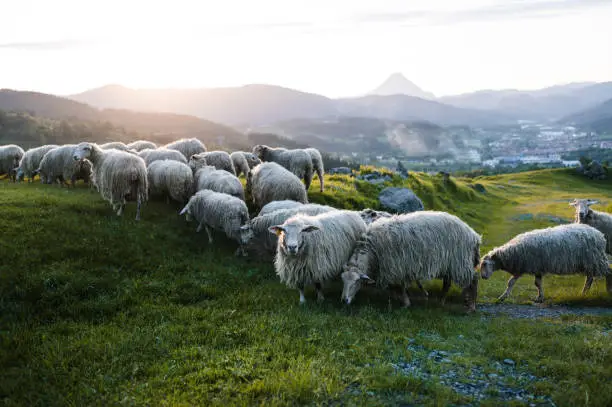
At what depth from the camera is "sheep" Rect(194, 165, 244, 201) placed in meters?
16.0

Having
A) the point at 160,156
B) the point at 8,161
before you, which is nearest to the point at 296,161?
the point at 160,156

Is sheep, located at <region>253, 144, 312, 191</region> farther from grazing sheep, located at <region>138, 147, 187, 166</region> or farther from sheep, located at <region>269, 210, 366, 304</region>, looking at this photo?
sheep, located at <region>269, 210, 366, 304</region>

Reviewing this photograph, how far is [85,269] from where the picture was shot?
10344mm

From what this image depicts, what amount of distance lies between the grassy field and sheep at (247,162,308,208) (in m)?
3.69

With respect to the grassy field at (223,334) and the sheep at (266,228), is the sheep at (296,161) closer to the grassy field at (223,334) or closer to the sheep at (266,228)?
the sheep at (266,228)

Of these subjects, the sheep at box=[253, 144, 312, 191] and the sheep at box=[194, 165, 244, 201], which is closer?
the sheep at box=[194, 165, 244, 201]

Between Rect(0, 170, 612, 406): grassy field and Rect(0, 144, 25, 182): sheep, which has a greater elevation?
Rect(0, 144, 25, 182): sheep

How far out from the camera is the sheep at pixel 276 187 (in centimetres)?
1642

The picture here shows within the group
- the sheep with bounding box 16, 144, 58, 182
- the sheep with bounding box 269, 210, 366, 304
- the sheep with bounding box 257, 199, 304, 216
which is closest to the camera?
the sheep with bounding box 269, 210, 366, 304

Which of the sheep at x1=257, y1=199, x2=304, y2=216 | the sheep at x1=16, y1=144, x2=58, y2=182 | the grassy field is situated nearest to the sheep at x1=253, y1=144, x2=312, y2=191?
the sheep at x1=257, y1=199, x2=304, y2=216

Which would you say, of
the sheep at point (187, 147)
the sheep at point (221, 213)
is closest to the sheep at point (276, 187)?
the sheep at point (221, 213)

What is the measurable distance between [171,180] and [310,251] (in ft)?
27.6

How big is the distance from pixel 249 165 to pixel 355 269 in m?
14.4

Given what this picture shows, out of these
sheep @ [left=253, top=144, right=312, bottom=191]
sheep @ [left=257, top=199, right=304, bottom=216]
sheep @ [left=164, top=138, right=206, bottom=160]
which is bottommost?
sheep @ [left=257, top=199, right=304, bottom=216]
